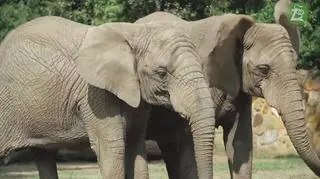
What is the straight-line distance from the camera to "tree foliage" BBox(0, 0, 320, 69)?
19.2 metres

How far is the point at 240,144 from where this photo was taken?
31.5ft

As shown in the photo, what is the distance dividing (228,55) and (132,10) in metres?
11.9

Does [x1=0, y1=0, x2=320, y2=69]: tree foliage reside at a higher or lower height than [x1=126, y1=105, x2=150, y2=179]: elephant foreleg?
lower

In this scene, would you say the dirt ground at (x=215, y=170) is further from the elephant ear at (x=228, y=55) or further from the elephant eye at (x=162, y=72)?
the elephant eye at (x=162, y=72)

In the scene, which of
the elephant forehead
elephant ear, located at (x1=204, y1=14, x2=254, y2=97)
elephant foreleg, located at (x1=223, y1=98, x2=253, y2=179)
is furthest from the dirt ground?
the elephant forehead

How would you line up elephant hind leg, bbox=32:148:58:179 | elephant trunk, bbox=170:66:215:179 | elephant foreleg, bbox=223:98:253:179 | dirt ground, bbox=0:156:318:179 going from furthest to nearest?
dirt ground, bbox=0:156:318:179, elephant hind leg, bbox=32:148:58:179, elephant foreleg, bbox=223:98:253:179, elephant trunk, bbox=170:66:215:179

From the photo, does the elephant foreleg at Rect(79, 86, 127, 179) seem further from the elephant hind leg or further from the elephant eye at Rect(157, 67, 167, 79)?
the elephant hind leg

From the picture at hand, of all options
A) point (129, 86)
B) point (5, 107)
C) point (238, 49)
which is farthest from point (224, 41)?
point (5, 107)

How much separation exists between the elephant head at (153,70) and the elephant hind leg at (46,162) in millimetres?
1711

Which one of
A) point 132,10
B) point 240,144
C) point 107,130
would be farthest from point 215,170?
point 107,130

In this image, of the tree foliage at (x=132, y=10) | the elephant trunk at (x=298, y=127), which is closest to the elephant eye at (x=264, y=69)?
the elephant trunk at (x=298, y=127)

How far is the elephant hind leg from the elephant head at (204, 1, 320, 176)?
1988 millimetres

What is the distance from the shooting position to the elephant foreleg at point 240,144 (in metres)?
9.55

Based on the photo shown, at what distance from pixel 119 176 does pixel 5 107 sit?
1.65 metres
